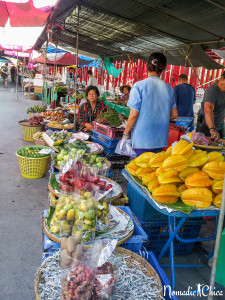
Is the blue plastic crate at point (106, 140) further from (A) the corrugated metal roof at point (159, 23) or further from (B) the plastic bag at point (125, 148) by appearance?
(A) the corrugated metal roof at point (159, 23)

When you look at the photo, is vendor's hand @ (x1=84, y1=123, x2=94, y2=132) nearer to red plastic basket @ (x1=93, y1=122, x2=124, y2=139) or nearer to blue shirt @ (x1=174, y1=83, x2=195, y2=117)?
red plastic basket @ (x1=93, y1=122, x2=124, y2=139)

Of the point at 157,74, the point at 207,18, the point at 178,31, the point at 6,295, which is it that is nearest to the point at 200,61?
the point at 178,31

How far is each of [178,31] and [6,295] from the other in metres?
5.92

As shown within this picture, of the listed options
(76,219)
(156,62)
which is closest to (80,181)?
(76,219)

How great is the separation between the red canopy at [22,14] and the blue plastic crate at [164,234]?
344 cm

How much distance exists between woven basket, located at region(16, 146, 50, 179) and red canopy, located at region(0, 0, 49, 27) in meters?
2.29

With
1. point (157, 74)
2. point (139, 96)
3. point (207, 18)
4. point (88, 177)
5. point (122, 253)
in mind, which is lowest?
point (122, 253)

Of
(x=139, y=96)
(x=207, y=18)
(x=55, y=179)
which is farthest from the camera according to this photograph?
(x=207, y=18)

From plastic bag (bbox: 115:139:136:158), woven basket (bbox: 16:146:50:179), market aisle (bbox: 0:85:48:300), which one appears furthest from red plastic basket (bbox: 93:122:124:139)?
market aisle (bbox: 0:85:48:300)

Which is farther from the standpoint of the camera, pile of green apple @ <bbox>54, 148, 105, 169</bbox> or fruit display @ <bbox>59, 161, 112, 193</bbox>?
pile of green apple @ <bbox>54, 148, 105, 169</bbox>

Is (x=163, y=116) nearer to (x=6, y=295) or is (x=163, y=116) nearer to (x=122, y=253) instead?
(x=122, y=253)

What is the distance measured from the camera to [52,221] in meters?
1.97

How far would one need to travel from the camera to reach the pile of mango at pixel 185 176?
182 centimetres

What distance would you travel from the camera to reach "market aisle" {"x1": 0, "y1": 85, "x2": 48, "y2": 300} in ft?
7.64
